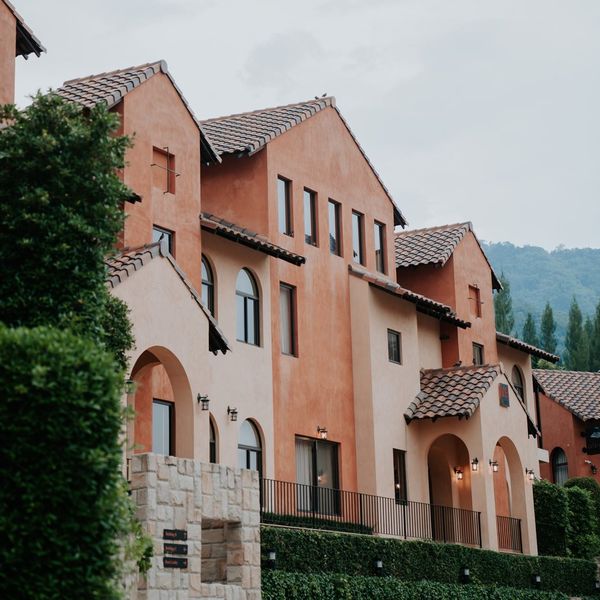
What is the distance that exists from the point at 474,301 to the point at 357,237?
23.4 ft

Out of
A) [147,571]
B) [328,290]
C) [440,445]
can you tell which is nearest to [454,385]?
[440,445]

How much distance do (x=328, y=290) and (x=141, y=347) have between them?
12218mm

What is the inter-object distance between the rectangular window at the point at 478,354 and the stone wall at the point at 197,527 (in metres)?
19.9

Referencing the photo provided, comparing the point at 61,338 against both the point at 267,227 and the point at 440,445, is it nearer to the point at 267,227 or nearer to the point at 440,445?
the point at 267,227

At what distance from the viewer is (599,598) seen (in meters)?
42.1

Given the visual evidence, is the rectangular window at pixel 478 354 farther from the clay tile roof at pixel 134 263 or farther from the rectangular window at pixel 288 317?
the clay tile roof at pixel 134 263

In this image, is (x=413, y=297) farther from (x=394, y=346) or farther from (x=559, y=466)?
(x=559, y=466)

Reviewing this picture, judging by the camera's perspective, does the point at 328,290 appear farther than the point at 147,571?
Yes

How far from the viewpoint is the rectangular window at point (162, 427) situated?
27.0m

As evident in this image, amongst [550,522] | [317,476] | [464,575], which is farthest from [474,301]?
[317,476]

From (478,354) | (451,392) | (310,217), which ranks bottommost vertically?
(451,392)

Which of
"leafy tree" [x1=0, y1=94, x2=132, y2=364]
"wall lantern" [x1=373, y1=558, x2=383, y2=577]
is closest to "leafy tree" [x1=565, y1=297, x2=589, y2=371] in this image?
"wall lantern" [x1=373, y1=558, x2=383, y2=577]

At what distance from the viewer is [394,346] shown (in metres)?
37.7

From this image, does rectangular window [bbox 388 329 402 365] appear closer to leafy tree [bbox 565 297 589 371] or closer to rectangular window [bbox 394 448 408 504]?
rectangular window [bbox 394 448 408 504]
